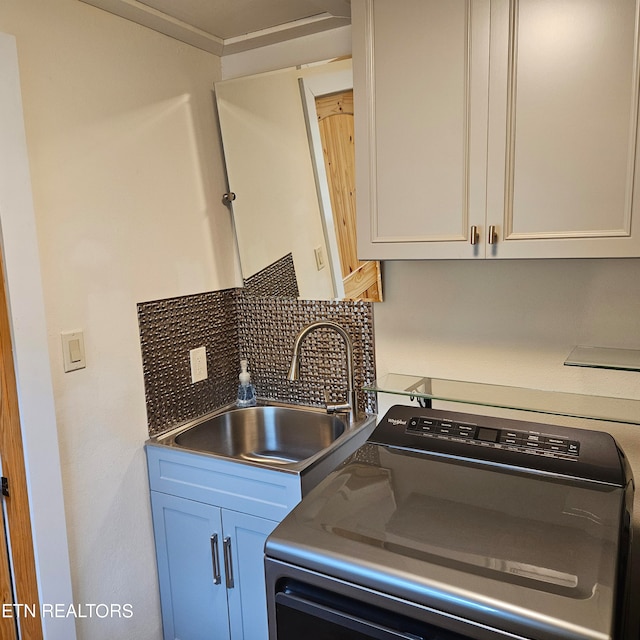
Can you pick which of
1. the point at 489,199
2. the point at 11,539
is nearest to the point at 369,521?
the point at 489,199

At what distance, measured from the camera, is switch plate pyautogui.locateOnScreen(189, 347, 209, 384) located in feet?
6.80

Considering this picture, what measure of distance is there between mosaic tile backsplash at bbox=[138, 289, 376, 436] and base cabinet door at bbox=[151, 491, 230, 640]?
0.29 metres

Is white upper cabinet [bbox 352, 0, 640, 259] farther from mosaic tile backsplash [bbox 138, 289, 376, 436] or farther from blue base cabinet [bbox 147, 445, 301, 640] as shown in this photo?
blue base cabinet [bbox 147, 445, 301, 640]

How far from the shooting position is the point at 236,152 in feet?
6.93

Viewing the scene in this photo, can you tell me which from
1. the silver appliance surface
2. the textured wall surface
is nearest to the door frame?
the silver appliance surface

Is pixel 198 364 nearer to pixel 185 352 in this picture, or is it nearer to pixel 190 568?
pixel 185 352

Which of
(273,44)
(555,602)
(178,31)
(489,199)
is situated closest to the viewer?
(555,602)

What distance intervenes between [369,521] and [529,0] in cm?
125

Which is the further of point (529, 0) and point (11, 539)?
point (11, 539)

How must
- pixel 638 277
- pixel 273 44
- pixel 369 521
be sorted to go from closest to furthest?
1. pixel 369 521
2. pixel 638 277
3. pixel 273 44

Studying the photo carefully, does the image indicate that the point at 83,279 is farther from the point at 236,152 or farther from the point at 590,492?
the point at 590,492

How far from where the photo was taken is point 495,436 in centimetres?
153

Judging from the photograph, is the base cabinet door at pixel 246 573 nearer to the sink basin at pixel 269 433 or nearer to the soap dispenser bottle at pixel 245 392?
the sink basin at pixel 269 433

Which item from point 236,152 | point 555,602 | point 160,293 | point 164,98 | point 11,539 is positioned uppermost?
point 164,98
